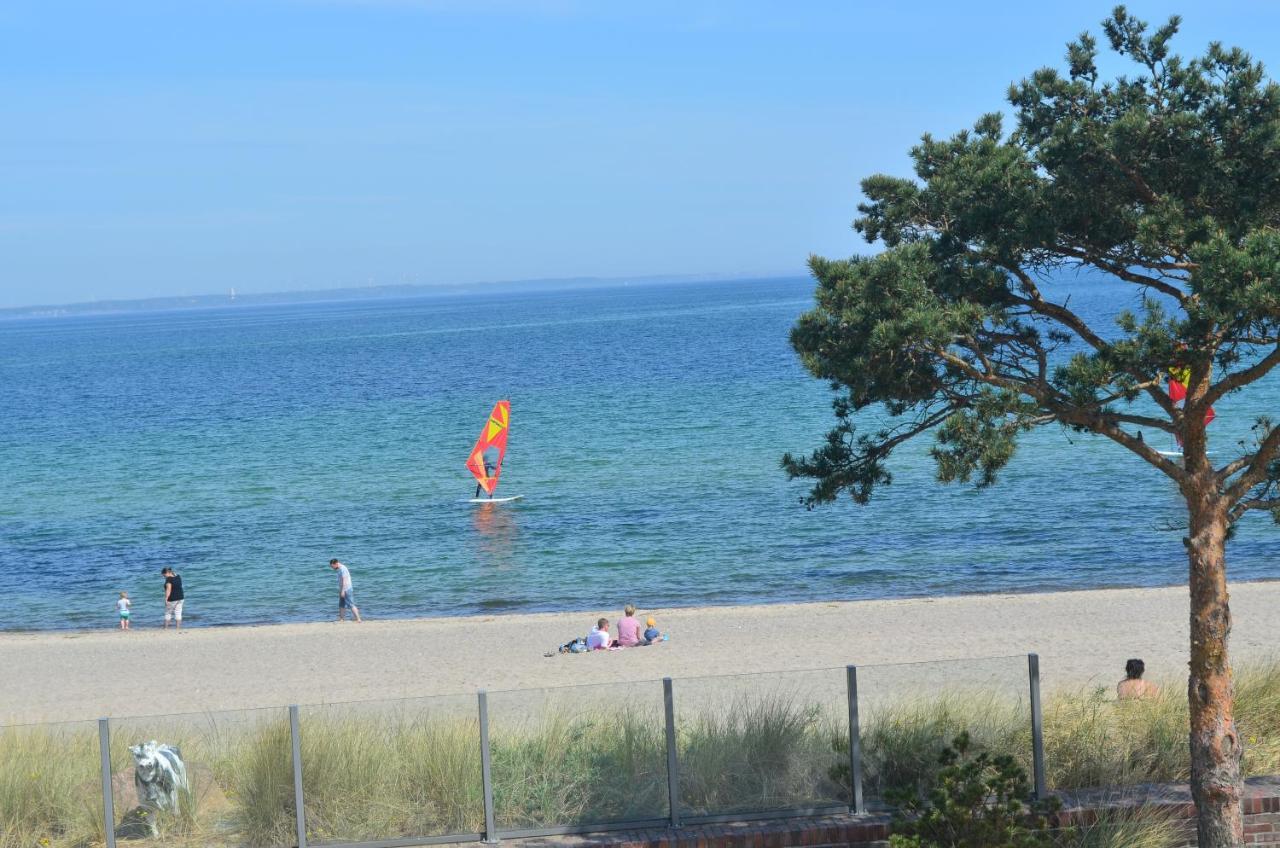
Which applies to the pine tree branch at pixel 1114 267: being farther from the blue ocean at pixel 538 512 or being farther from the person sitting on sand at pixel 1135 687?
the person sitting on sand at pixel 1135 687

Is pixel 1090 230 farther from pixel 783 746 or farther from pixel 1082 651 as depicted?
pixel 1082 651

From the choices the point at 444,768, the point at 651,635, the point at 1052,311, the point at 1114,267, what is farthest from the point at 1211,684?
the point at 651,635

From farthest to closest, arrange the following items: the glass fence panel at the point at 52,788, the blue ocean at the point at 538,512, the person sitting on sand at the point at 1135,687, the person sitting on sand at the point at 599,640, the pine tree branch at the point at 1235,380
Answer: the blue ocean at the point at 538,512 → the person sitting on sand at the point at 599,640 → the person sitting on sand at the point at 1135,687 → the glass fence panel at the point at 52,788 → the pine tree branch at the point at 1235,380

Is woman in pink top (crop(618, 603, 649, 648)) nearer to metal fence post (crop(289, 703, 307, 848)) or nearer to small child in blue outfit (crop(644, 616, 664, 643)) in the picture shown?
small child in blue outfit (crop(644, 616, 664, 643))

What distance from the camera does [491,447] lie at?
141 feet

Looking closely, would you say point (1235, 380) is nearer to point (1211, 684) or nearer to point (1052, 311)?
point (1052, 311)

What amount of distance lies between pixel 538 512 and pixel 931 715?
29.4 metres

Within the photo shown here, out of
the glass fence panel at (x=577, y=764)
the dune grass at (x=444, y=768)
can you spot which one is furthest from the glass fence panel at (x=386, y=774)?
the glass fence panel at (x=577, y=764)

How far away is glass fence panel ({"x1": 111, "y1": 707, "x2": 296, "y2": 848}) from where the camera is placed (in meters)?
9.47

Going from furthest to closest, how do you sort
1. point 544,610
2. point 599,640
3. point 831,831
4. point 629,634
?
point 544,610 → point 629,634 → point 599,640 → point 831,831

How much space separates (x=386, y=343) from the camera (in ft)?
480

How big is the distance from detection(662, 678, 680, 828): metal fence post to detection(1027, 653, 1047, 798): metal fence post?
255 cm

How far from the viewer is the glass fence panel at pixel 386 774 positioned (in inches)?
376

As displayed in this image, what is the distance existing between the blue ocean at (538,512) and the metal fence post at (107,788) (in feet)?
24.5
